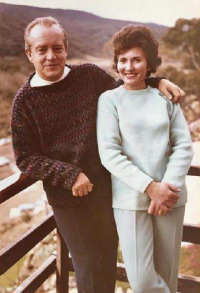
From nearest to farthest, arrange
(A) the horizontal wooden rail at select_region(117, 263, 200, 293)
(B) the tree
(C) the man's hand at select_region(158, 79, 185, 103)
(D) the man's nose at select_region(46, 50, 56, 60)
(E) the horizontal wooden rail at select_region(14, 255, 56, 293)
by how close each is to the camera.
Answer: (D) the man's nose at select_region(46, 50, 56, 60), (C) the man's hand at select_region(158, 79, 185, 103), (E) the horizontal wooden rail at select_region(14, 255, 56, 293), (A) the horizontal wooden rail at select_region(117, 263, 200, 293), (B) the tree

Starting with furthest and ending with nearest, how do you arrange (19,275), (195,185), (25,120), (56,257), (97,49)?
(97,49) → (195,185) → (19,275) → (56,257) → (25,120)

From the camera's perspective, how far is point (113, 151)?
4.06 feet

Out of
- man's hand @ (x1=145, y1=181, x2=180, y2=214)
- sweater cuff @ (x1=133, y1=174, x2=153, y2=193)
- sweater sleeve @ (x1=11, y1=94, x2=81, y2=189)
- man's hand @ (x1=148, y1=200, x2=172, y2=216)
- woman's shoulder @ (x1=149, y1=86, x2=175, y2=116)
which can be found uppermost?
woman's shoulder @ (x1=149, y1=86, x2=175, y2=116)

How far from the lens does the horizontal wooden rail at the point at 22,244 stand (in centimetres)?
147

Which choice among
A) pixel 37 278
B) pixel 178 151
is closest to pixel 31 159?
pixel 178 151

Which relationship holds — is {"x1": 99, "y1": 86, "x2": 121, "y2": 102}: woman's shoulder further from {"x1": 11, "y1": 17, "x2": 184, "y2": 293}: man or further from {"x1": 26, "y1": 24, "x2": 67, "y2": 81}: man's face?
{"x1": 26, "y1": 24, "x2": 67, "y2": 81}: man's face

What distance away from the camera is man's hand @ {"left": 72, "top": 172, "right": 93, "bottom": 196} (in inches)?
49.2

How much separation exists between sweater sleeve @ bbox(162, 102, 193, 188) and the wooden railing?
1.50 ft

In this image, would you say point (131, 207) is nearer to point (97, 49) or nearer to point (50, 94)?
point (50, 94)

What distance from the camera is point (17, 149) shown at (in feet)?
4.15

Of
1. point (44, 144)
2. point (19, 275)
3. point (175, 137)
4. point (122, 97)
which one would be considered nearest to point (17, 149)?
point (44, 144)

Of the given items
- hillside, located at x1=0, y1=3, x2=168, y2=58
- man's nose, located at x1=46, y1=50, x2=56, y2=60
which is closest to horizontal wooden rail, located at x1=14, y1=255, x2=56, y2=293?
man's nose, located at x1=46, y1=50, x2=56, y2=60

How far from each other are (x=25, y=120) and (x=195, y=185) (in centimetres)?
341

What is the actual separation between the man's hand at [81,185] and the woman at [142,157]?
3.4 inches
